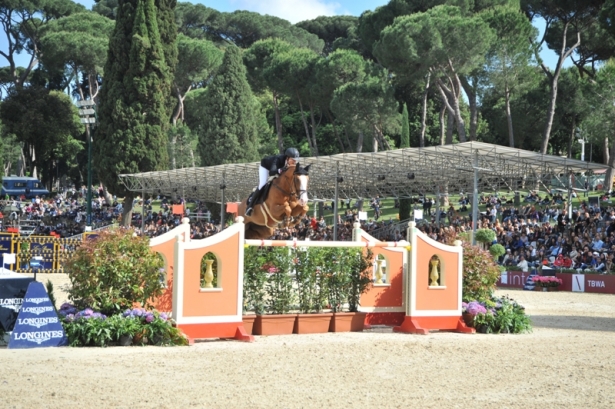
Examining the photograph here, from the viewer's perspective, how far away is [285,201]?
10547mm

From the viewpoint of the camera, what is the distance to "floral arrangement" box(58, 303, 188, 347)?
8.66 meters

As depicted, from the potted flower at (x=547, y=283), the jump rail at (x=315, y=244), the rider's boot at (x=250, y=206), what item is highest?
the rider's boot at (x=250, y=206)

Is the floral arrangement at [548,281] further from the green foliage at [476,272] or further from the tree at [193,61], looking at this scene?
the tree at [193,61]

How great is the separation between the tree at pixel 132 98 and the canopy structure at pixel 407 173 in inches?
45.1

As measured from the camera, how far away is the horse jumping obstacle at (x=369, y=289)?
933 cm

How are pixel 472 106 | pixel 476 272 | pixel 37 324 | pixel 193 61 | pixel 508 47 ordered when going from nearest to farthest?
pixel 37 324, pixel 476 272, pixel 508 47, pixel 472 106, pixel 193 61

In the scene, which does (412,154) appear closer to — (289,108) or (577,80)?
(577,80)

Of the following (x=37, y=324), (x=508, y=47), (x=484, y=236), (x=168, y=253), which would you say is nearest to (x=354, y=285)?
(x=168, y=253)

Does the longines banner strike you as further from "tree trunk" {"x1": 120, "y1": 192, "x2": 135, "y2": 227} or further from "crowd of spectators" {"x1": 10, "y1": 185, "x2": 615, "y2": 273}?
"tree trunk" {"x1": 120, "y1": 192, "x2": 135, "y2": 227}

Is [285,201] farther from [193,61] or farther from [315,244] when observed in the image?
[193,61]

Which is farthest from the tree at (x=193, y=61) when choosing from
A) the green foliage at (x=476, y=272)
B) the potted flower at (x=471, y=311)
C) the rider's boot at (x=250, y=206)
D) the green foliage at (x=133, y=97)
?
the potted flower at (x=471, y=311)

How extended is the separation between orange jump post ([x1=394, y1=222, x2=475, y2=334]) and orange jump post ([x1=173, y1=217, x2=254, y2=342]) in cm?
248

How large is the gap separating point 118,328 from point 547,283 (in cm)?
1494

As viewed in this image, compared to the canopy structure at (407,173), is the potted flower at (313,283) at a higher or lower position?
lower
